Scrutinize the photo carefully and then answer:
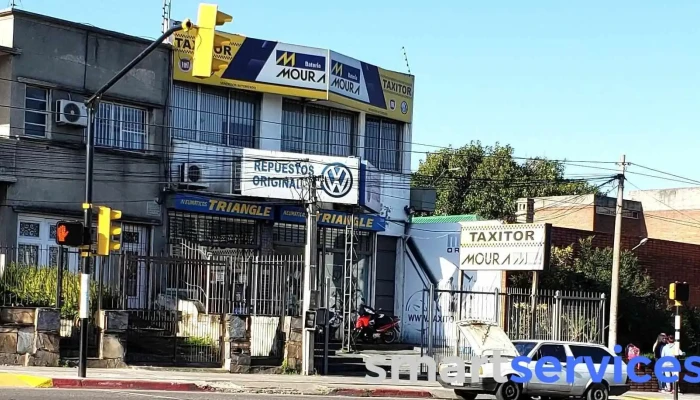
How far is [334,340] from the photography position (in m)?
31.7

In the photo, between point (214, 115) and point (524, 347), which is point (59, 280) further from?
point (214, 115)

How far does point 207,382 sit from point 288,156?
11.9m

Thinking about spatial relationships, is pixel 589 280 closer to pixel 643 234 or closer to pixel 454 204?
pixel 643 234

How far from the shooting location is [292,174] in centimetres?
3331

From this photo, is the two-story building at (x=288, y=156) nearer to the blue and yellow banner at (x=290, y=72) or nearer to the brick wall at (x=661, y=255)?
the blue and yellow banner at (x=290, y=72)

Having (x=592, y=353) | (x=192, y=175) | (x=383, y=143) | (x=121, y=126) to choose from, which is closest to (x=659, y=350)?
(x=592, y=353)

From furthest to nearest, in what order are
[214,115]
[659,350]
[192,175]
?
[214,115]
[192,175]
[659,350]

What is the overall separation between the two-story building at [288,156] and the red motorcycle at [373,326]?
4.84 ft

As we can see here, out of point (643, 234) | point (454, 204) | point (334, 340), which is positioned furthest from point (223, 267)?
point (454, 204)

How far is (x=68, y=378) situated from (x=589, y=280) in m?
19.8

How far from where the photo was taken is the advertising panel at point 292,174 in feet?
108

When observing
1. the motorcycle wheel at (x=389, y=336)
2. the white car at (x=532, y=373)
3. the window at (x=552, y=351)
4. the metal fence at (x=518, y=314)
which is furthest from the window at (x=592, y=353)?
the motorcycle wheel at (x=389, y=336)

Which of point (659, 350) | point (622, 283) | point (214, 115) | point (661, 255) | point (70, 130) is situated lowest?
point (659, 350)

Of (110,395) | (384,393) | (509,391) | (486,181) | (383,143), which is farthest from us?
(486,181)
